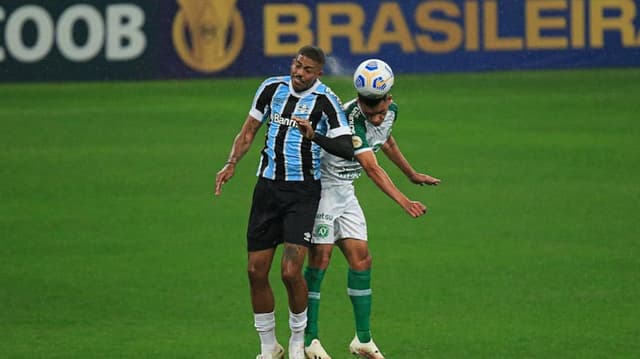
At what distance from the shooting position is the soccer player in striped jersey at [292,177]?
10133 mm

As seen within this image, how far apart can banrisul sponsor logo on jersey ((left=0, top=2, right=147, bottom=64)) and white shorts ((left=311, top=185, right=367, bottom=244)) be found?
20.6 m

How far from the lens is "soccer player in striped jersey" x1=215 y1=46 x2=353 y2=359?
1013 centimetres

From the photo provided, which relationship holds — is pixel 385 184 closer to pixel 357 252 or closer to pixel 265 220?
pixel 357 252

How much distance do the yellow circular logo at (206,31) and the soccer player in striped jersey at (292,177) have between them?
67.7 ft

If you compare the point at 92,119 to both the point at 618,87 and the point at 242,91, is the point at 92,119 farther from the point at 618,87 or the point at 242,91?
the point at 618,87

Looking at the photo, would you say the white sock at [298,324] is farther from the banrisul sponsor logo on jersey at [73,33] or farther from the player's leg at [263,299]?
the banrisul sponsor logo on jersey at [73,33]

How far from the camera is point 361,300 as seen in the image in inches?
413

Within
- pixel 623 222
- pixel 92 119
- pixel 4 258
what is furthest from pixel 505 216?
pixel 92 119

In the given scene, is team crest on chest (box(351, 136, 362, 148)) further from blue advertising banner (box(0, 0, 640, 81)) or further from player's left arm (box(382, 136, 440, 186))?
blue advertising banner (box(0, 0, 640, 81))

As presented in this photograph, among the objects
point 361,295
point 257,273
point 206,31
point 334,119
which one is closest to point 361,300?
point 361,295

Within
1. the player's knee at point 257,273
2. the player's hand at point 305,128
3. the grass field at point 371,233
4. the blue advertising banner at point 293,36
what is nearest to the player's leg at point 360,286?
the grass field at point 371,233

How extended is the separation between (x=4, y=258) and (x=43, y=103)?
13.5m

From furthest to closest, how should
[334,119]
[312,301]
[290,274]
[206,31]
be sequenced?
1. [206,31]
2. [312,301]
3. [334,119]
4. [290,274]

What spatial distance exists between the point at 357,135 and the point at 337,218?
646mm
